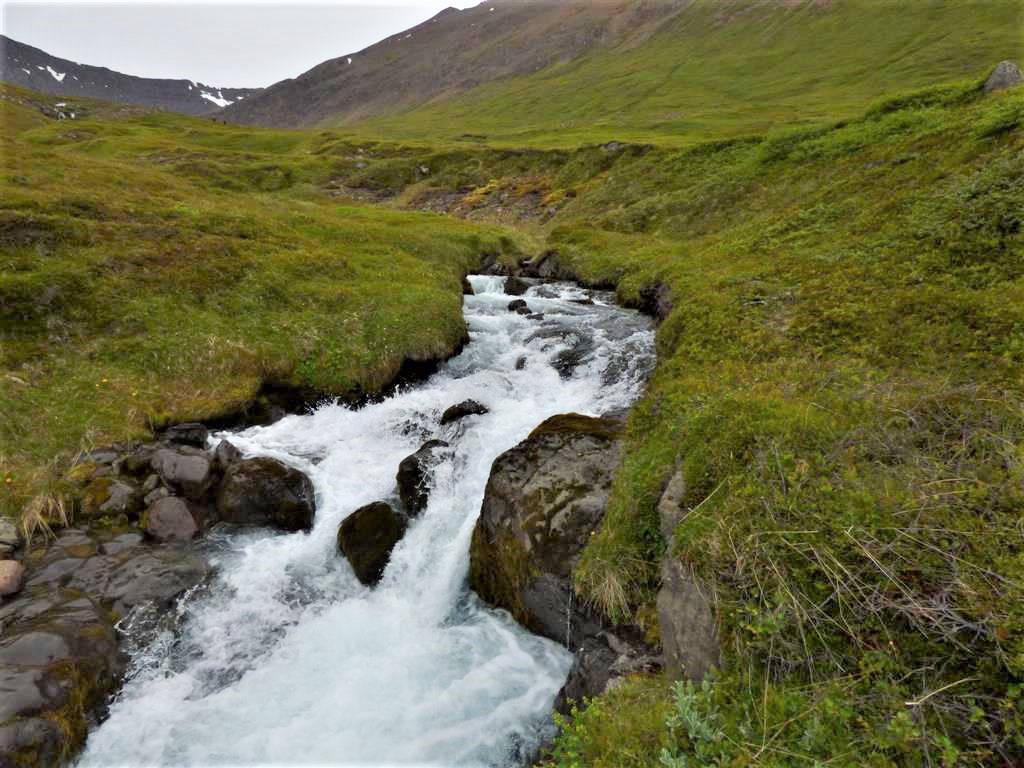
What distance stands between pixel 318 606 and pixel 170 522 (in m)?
4.38

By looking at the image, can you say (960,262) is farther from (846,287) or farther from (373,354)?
(373,354)

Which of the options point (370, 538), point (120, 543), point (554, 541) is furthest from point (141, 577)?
point (554, 541)

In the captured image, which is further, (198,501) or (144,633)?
(198,501)

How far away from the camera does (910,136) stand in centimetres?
2488

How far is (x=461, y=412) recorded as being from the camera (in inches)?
653

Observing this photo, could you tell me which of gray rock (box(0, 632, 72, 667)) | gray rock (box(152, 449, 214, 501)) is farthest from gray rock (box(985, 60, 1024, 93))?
gray rock (box(0, 632, 72, 667))

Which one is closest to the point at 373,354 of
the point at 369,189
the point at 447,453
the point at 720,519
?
the point at 447,453

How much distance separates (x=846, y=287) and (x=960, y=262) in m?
2.53

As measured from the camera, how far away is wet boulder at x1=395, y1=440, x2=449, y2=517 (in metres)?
13.1

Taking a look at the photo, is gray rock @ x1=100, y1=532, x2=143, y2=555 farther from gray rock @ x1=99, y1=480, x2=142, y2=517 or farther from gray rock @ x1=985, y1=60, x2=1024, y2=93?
gray rock @ x1=985, y1=60, x2=1024, y2=93

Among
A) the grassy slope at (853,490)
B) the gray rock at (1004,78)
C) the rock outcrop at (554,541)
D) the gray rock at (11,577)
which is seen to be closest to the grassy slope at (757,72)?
the gray rock at (1004,78)

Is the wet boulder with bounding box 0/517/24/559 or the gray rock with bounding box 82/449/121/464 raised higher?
the gray rock with bounding box 82/449/121/464

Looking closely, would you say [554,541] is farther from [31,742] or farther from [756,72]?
[756,72]

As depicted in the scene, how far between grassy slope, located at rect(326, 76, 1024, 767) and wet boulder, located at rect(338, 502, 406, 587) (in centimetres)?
515
